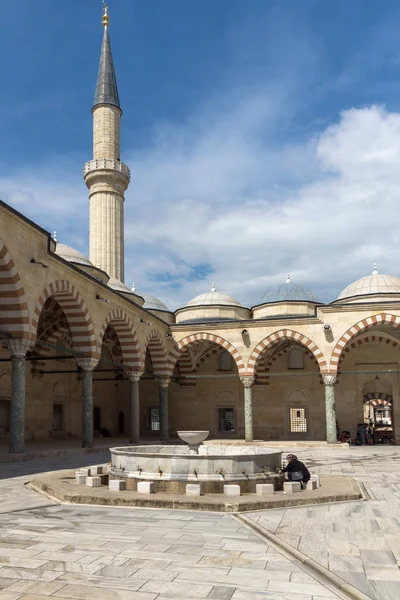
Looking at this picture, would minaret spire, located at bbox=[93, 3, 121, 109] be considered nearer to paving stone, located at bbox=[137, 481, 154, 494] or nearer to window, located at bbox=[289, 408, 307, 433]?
window, located at bbox=[289, 408, 307, 433]

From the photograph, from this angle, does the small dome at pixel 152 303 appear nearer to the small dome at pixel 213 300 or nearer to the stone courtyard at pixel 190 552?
the small dome at pixel 213 300

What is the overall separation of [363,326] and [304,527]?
15686 millimetres

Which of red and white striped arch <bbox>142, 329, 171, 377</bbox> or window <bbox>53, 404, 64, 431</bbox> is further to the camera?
red and white striped arch <bbox>142, 329, 171, 377</bbox>

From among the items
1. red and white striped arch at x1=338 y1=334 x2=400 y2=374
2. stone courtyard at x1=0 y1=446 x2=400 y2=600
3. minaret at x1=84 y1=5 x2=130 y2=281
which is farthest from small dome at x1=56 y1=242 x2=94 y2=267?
stone courtyard at x1=0 y1=446 x2=400 y2=600

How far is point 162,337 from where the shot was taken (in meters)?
23.8

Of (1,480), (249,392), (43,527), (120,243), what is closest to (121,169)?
(120,243)

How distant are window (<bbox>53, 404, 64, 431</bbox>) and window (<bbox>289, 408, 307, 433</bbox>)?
9672 millimetres

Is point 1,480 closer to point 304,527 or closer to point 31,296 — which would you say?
point 31,296

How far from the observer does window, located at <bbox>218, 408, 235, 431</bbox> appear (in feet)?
87.6

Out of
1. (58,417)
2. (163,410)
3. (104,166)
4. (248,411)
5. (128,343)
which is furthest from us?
(104,166)

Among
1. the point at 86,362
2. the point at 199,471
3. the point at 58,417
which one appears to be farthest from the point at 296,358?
the point at 199,471

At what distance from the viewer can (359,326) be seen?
69.6ft

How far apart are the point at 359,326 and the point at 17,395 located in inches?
495

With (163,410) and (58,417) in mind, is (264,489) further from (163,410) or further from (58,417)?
(58,417)
